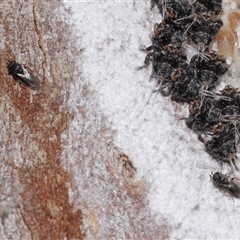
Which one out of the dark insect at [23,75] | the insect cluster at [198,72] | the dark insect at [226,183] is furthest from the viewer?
the insect cluster at [198,72]

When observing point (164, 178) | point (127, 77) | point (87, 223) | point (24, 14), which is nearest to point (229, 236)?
point (164, 178)

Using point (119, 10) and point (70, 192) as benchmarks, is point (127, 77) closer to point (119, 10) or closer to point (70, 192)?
point (119, 10)

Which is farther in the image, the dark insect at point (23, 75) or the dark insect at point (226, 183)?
the dark insect at point (226, 183)

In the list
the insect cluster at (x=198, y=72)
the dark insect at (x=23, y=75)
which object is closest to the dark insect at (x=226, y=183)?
the insect cluster at (x=198, y=72)

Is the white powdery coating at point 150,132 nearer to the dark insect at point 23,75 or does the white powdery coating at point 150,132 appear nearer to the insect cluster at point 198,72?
the insect cluster at point 198,72

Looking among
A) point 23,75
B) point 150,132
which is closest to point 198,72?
point 150,132

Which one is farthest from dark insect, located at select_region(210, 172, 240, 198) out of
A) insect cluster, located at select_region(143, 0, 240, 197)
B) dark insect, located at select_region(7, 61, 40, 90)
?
dark insect, located at select_region(7, 61, 40, 90)

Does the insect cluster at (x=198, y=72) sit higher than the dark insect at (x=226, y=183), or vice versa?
the insect cluster at (x=198, y=72)
